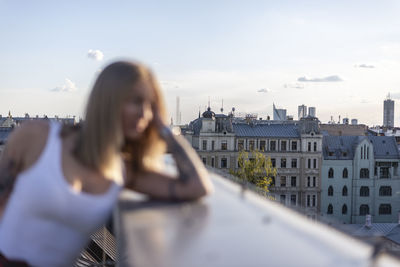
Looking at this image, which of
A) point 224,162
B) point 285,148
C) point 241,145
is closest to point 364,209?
point 285,148

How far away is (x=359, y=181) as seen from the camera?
145 ft

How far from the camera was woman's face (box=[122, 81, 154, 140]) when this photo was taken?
274 centimetres

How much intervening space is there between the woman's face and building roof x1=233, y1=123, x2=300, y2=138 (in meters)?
39.9

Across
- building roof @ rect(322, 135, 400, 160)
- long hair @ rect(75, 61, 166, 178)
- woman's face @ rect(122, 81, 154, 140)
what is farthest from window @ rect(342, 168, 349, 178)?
long hair @ rect(75, 61, 166, 178)

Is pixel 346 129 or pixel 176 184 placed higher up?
pixel 176 184

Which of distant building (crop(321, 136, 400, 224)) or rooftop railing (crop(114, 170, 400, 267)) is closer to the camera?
rooftop railing (crop(114, 170, 400, 267))

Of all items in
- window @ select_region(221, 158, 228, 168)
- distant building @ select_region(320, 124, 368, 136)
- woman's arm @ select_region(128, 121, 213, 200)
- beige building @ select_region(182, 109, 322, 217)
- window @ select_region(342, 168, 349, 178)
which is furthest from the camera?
distant building @ select_region(320, 124, 368, 136)

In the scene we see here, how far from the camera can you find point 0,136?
39.1 m

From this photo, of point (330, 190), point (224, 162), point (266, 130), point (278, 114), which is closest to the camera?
point (224, 162)

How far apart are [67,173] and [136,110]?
0.46 metres

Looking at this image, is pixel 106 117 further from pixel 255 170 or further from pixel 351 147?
pixel 351 147

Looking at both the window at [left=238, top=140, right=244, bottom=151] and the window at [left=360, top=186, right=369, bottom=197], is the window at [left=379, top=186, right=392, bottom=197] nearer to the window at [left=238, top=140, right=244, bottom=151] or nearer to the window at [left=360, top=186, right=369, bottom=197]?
the window at [left=360, top=186, right=369, bottom=197]

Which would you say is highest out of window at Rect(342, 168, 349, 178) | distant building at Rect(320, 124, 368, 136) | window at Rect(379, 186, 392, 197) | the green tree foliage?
distant building at Rect(320, 124, 368, 136)

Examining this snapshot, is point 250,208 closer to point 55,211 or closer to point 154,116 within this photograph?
point 154,116
